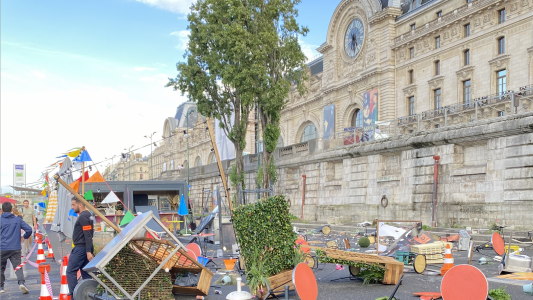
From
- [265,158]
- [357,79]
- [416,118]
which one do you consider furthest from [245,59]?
[357,79]

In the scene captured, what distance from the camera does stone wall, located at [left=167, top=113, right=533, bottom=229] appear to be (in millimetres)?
16578

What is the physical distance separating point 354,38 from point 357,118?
21.6ft

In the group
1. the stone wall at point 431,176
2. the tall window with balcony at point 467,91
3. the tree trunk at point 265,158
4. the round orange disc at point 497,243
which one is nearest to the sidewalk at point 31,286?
the round orange disc at point 497,243

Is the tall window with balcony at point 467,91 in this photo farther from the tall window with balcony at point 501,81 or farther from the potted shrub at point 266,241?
the potted shrub at point 266,241

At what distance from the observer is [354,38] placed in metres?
40.1

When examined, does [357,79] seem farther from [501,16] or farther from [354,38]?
[501,16]

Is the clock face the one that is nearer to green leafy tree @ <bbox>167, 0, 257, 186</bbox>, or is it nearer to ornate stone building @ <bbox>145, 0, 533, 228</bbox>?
ornate stone building @ <bbox>145, 0, 533, 228</bbox>

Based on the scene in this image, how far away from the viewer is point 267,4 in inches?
967

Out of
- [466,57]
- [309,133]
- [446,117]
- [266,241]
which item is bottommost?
[266,241]

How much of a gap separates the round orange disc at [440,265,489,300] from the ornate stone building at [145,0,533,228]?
11736mm

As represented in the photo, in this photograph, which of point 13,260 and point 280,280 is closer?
point 280,280

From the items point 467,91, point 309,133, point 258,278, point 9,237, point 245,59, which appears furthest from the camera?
point 309,133

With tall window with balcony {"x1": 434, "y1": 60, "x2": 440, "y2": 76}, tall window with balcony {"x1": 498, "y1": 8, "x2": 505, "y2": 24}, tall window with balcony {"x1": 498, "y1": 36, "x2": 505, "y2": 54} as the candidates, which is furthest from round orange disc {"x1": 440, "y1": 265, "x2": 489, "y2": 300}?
tall window with balcony {"x1": 434, "y1": 60, "x2": 440, "y2": 76}

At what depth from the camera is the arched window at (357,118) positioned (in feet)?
132
